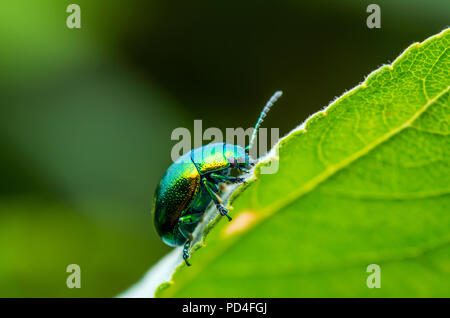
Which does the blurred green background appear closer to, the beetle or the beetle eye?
the beetle

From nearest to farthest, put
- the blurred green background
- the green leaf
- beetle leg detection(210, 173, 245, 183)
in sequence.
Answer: the green leaf < beetle leg detection(210, 173, 245, 183) < the blurred green background

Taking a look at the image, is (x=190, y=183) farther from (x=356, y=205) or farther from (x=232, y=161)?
(x=356, y=205)

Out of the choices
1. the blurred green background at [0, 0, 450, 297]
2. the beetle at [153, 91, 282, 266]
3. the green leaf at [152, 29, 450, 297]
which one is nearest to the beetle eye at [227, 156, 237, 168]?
the beetle at [153, 91, 282, 266]

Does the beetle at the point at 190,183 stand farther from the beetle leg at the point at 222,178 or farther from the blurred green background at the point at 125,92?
the blurred green background at the point at 125,92

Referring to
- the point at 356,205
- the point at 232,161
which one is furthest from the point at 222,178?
the point at 356,205

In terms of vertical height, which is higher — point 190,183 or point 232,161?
point 232,161

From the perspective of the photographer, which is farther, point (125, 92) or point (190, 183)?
point (125, 92)
